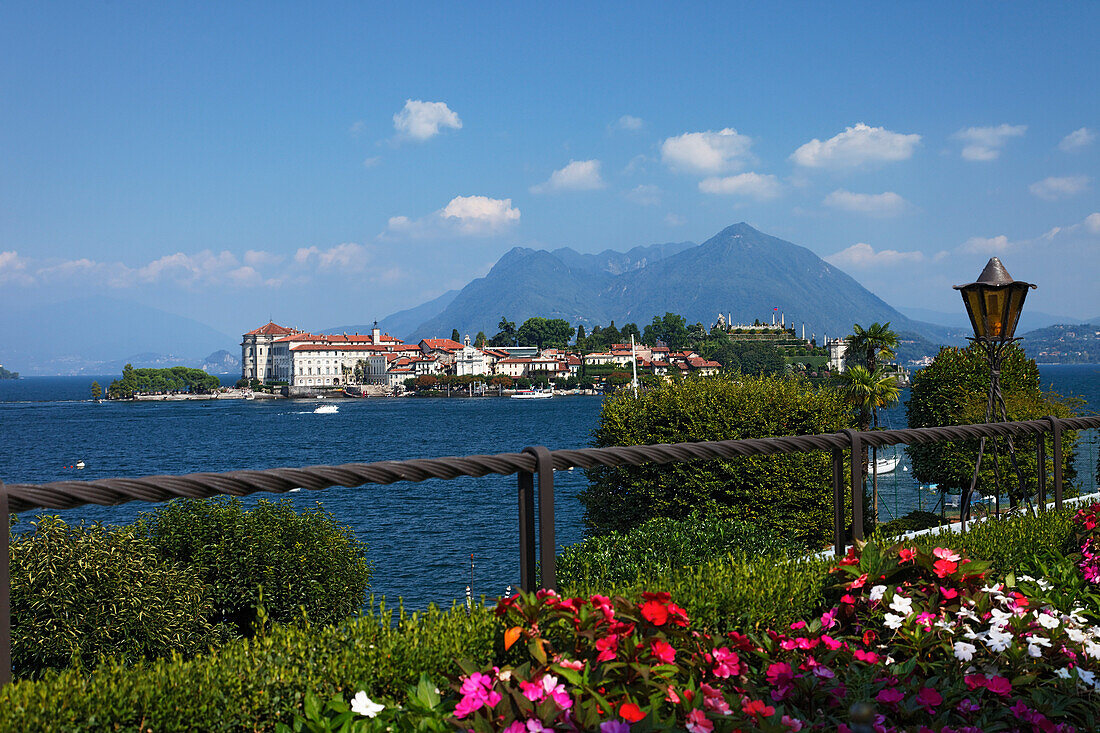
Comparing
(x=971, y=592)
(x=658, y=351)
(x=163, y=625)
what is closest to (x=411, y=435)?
(x=163, y=625)

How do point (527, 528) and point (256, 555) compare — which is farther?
point (256, 555)

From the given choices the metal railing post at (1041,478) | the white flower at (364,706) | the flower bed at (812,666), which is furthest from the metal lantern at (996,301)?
the white flower at (364,706)

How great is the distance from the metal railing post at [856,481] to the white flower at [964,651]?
3.29ft

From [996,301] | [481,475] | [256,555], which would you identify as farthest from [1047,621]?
[256,555]

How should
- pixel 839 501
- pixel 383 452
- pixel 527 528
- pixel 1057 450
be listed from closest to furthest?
pixel 527 528 → pixel 839 501 → pixel 1057 450 → pixel 383 452

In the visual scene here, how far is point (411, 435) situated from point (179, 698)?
288 feet

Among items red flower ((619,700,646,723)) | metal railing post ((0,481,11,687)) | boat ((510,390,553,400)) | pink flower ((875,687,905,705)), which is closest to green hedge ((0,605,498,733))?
metal railing post ((0,481,11,687))

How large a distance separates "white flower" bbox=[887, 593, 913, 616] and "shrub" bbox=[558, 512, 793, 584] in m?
2.66

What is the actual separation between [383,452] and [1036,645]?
234 feet

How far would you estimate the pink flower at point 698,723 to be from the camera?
6.25 feet

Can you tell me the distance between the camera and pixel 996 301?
8.19 metres

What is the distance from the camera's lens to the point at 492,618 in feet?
7.59

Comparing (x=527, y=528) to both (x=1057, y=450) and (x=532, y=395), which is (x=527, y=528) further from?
(x=532, y=395)

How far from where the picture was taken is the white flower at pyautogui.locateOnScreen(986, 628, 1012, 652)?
8.18 feet
